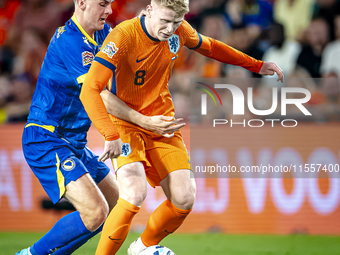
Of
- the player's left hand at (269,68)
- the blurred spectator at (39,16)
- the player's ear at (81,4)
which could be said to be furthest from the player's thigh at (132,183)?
the blurred spectator at (39,16)

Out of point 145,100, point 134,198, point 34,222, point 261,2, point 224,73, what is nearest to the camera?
point 134,198

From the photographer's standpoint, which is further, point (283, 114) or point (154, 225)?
point (283, 114)

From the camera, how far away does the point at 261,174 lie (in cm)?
666

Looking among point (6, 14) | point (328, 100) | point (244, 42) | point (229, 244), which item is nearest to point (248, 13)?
point (244, 42)

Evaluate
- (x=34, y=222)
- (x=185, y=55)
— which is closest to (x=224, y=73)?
(x=185, y=55)

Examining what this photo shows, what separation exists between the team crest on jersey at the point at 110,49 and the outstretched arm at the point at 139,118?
0.46 meters

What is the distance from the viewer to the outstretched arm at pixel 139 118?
3.72 m

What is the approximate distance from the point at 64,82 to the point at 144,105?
655mm

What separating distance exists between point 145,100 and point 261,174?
322cm

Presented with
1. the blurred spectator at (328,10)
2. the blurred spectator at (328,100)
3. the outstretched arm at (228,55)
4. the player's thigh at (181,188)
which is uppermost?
the outstretched arm at (228,55)

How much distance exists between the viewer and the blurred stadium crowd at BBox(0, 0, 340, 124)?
739 centimetres

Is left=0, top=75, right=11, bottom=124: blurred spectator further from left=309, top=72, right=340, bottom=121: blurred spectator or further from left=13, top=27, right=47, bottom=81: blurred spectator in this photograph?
left=309, top=72, right=340, bottom=121: blurred spectator

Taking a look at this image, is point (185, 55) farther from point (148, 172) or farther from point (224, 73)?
point (148, 172)

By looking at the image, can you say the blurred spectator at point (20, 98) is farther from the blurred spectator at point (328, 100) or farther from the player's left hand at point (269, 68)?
the blurred spectator at point (328, 100)
